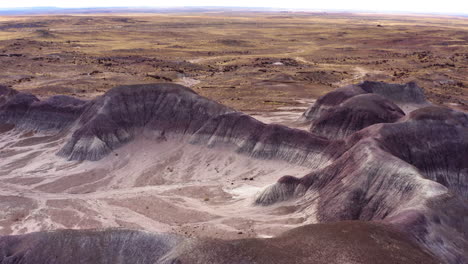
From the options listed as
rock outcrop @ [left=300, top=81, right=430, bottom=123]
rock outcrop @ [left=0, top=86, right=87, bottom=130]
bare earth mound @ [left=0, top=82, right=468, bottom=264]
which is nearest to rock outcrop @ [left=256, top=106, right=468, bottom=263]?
bare earth mound @ [left=0, top=82, right=468, bottom=264]

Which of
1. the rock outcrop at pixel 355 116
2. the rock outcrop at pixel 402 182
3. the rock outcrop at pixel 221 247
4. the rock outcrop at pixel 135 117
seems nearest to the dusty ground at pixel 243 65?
the rock outcrop at pixel 355 116

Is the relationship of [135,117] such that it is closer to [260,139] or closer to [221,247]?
[260,139]

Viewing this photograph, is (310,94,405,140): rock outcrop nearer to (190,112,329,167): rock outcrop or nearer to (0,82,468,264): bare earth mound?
(0,82,468,264): bare earth mound

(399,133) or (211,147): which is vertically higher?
(399,133)

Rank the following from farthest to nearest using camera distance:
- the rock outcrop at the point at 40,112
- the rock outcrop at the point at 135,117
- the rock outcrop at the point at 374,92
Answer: the rock outcrop at the point at 374,92, the rock outcrop at the point at 40,112, the rock outcrop at the point at 135,117

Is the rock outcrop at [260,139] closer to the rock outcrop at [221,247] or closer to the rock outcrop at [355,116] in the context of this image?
the rock outcrop at [355,116]

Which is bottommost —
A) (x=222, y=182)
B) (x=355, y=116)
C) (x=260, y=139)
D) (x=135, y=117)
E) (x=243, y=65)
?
(x=222, y=182)

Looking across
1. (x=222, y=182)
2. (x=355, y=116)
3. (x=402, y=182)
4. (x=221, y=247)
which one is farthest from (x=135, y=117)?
(x=402, y=182)

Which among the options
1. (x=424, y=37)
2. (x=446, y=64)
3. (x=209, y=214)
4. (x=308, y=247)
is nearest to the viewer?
(x=308, y=247)

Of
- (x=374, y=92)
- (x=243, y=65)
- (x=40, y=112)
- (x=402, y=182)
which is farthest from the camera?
(x=243, y=65)

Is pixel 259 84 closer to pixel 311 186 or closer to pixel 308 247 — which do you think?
pixel 311 186

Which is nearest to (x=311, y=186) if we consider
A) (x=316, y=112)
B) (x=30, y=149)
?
(x=316, y=112)
